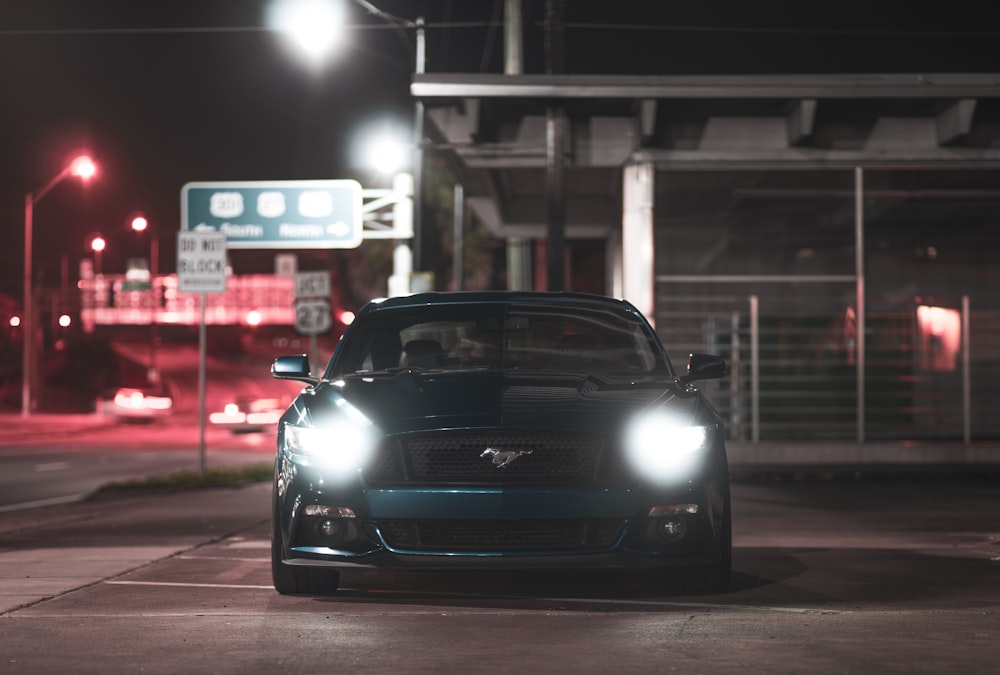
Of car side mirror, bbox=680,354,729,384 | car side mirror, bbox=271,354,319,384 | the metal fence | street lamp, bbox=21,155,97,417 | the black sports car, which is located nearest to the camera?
the black sports car

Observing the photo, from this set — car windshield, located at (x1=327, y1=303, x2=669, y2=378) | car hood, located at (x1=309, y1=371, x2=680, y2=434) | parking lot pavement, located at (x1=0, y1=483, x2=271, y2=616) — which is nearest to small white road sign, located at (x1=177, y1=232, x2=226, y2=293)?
parking lot pavement, located at (x1=0, y1=483, x2=271, y2=616)

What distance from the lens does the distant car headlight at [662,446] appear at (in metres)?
6.98

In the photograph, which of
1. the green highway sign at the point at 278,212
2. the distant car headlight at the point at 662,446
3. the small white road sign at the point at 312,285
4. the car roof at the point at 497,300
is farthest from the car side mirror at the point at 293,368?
the green highway sign at the point at 278,212

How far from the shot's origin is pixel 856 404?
778 inches

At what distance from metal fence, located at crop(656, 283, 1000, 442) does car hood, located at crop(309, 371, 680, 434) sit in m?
12.6

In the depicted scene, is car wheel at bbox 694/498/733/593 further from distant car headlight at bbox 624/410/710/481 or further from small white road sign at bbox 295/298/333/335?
small white road sign at bbox 295/298/333/335

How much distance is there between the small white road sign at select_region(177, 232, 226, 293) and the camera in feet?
61.0

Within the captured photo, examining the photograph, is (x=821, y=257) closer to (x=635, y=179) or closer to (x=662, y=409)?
(x=635, y=179)

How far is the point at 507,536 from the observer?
6.94 meters

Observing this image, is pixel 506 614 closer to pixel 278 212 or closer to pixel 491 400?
pixel 491 400

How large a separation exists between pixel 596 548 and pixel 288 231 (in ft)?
69.1

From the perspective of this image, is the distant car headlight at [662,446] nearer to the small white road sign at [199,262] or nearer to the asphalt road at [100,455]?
the asphalt road at [100,455]

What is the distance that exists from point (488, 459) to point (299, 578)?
1.27 meters

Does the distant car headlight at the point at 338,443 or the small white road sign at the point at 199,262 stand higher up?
the small white road sign at the point at 199,262
